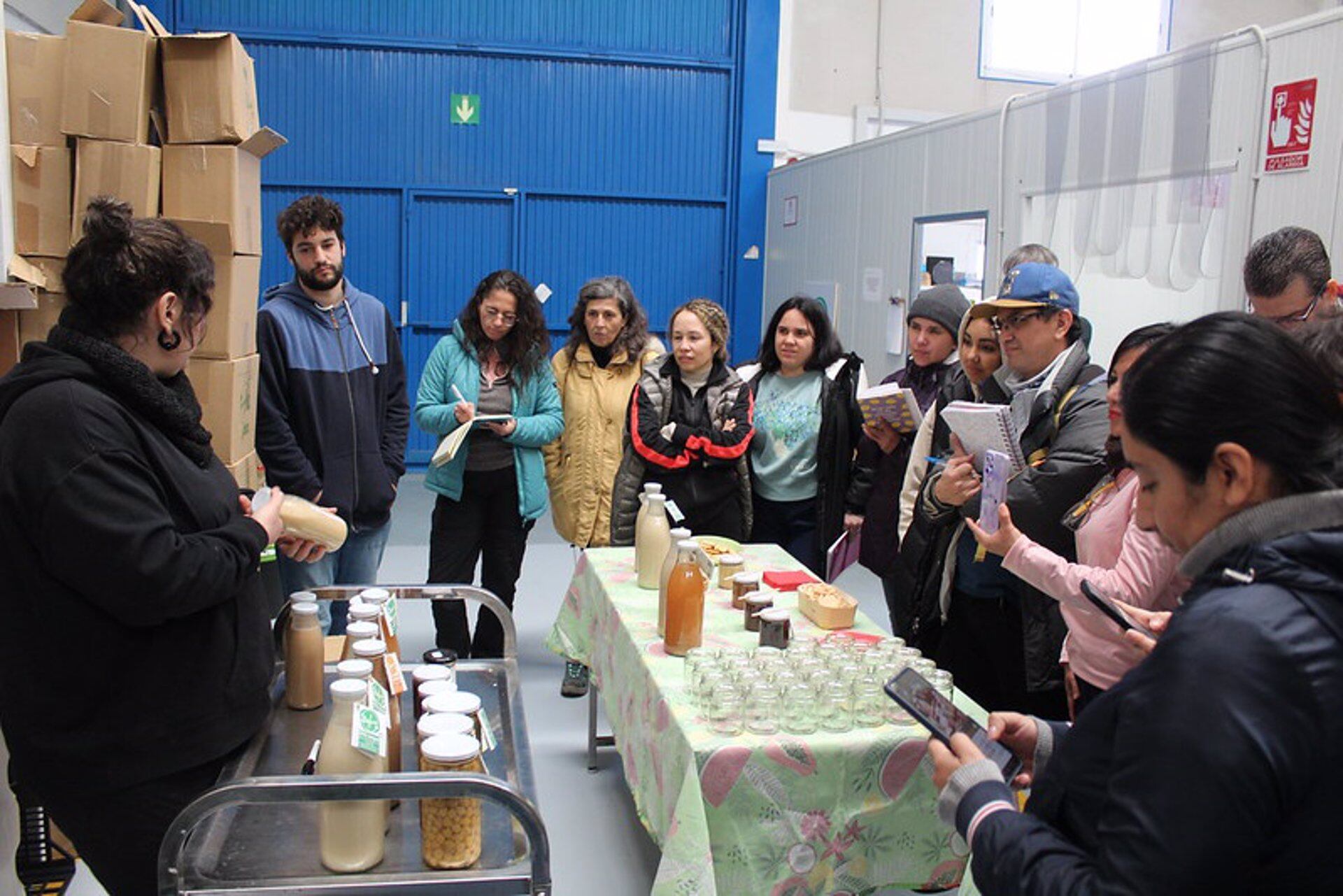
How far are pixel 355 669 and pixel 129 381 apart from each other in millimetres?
511

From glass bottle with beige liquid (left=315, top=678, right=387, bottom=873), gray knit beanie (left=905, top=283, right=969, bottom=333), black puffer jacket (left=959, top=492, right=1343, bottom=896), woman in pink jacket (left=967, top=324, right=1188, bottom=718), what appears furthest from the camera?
gray knit beanie (left=905, top=283, right=969, bottom=333)

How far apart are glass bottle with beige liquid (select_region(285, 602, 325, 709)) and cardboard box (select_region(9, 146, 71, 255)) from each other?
135cm

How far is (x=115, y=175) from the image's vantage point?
2615 millimetres

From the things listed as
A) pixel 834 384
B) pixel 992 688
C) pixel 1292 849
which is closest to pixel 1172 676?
pixel 1292 849

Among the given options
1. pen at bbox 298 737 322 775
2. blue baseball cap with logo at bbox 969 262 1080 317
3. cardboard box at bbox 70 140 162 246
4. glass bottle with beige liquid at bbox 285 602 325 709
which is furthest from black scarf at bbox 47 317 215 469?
blue baseball cap with logo at bbox 969 262 1080 317

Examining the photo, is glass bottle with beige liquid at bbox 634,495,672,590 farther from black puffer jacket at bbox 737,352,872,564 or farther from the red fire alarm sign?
the red fire alarm sign

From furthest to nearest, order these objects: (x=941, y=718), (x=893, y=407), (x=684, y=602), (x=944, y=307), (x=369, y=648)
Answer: (x=944, y=307), (x=893, y=407), (x=684, y=602), (x=369, y=648), (x=941, y=718)

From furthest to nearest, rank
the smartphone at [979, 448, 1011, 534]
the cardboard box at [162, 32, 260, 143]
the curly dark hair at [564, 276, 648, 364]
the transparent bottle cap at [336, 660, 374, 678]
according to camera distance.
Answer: the curly dark hair at [564, 276, 648, 364] → the cardboard box at [162, 32, 260, 143] → the smartphone at [979, 448, 1011, 534] → the transparent bottle cap at [336, 660, 374, 678]

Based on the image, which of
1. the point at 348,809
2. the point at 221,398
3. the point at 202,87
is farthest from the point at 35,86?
the point at 348,809

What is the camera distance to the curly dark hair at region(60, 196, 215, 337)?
4.90ft

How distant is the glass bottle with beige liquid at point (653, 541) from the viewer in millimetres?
2818

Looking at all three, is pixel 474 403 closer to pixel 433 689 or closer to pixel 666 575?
pixel 666 575

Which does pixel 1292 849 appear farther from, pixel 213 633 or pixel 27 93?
pixel 27 93

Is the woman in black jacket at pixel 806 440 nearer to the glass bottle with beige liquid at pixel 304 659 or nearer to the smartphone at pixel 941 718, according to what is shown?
the glass bottle with beige liquid at pixel 304 659
